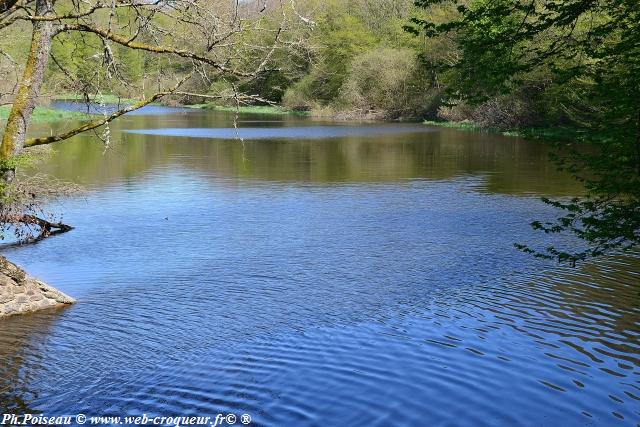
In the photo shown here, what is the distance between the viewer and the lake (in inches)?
306

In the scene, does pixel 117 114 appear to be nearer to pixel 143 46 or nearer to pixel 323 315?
pixel 143 46

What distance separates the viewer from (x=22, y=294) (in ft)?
36.5

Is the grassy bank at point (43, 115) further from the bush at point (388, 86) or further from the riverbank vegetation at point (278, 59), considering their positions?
the riverbank vegetation at point (278, 59)

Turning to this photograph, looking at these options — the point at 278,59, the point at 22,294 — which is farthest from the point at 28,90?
the point at 278,59

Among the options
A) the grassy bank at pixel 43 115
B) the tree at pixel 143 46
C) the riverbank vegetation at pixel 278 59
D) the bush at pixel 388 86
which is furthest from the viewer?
the bush at pixel 388 86

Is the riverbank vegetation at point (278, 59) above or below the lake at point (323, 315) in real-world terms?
above

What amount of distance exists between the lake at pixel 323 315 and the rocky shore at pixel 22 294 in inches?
10.8

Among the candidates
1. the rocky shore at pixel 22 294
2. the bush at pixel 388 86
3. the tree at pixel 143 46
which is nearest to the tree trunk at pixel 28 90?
the tree at pixel 143 46

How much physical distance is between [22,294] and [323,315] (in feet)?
15.7

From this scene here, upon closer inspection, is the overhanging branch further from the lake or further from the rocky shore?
the rocky shore

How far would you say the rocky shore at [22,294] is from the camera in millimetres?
A: 10875

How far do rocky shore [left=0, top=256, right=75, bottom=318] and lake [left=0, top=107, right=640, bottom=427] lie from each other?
275 millimetres

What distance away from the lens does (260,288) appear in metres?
12.4

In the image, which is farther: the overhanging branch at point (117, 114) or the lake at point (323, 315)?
the overhanging branch at point (117, 114)
